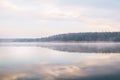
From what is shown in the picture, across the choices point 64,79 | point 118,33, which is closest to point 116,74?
point 64,79

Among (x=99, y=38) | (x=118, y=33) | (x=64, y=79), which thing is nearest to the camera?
(x=64, y=79)

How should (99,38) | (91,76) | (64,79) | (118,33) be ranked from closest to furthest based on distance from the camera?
(64,79)
(91,76)
(118,33)
(99,38)

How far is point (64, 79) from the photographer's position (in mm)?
14984

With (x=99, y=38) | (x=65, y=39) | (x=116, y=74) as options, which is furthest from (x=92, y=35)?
(x=116, y=74)

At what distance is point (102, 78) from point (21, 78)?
4565 mm

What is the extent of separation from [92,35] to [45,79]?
453ft

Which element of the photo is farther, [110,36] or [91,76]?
[110,36]

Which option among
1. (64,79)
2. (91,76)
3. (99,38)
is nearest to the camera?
(64,79)

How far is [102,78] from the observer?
49.8 ft

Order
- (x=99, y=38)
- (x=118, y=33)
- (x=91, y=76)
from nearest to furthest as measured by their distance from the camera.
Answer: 1. (x=91, y=76)
2. (x=118, y=33)
3. (x=99, y=38)

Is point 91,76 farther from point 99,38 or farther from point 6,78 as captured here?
point 99,38

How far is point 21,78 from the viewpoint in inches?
604

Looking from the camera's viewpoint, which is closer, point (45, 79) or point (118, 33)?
point (45, 79)

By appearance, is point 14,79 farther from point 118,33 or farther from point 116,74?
point 118,33
